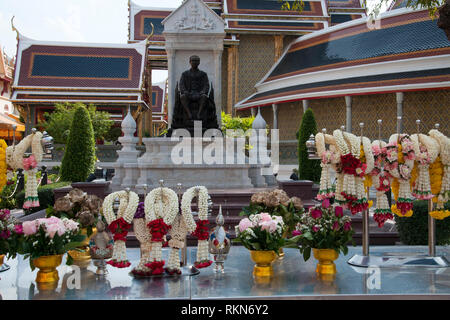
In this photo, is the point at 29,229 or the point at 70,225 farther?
the point at 70,225

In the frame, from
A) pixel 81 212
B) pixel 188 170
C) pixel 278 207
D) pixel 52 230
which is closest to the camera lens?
pixel 52 230

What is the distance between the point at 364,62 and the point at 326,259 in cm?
2030

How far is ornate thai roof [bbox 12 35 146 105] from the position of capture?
26.9m

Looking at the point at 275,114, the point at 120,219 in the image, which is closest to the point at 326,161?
the point at 120,219

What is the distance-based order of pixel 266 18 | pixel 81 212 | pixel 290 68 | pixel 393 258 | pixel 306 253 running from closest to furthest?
1. pixel 306 253
2. pixel 393 258
3. pixel 81 212
4. pixel 290 68
5. pixel 266 18

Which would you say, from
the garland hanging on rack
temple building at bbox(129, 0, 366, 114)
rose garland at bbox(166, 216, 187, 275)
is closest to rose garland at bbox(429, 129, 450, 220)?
rose garland at bbox(166, 216, 187, 275)

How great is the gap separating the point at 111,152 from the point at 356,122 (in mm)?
12597

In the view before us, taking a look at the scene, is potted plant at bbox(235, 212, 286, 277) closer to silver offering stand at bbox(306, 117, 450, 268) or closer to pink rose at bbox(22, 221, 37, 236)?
silver offering stand at bbox(306, 117, 450, 268)

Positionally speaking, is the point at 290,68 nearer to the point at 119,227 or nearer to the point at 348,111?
the point at 348,111

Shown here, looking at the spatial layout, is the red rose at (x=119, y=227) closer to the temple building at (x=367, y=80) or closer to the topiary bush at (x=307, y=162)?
the topiary bush at (x=307, y=162)

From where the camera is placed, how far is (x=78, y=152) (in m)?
12.3

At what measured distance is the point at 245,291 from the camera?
3.14 m

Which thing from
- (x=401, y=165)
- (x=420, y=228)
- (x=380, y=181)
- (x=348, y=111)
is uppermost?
(x=348, y=111)

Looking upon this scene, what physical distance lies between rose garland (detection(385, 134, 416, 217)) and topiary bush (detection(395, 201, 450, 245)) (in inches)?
110
